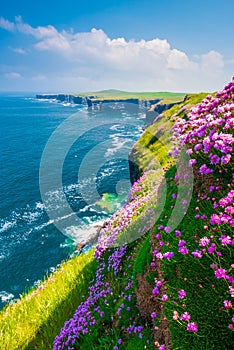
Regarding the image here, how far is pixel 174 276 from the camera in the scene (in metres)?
4.66

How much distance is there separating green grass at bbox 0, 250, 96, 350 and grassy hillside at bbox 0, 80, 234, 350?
0.12 ft

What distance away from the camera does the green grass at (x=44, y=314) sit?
7.76 metres

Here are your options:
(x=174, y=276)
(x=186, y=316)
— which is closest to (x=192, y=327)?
(x=186, y=316)

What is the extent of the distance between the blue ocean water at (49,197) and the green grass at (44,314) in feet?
15.6

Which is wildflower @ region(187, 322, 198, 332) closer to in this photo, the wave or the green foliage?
the green foliage

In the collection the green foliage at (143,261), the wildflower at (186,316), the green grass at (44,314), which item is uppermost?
the wildflower at (186,316)

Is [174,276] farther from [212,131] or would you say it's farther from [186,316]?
[212,131]

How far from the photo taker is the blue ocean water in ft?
110

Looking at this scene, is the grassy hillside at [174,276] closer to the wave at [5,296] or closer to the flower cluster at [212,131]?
the flower cluster at [212,131]

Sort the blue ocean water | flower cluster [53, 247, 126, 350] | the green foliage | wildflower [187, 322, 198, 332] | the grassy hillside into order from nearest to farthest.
Answer: wildflower [187, 322, 198, 332]
the grassy hillside
the green foliage
flower cluster [53, 247, 126, 350]
the blue ocean water

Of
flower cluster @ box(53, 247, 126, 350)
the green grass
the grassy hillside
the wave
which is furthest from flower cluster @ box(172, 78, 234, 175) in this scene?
the wave

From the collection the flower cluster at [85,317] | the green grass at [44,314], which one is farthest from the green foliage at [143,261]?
the green grass at [44,314]

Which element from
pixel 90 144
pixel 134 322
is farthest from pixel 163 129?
pixel 90 144

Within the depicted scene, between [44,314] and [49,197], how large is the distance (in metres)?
44.1
